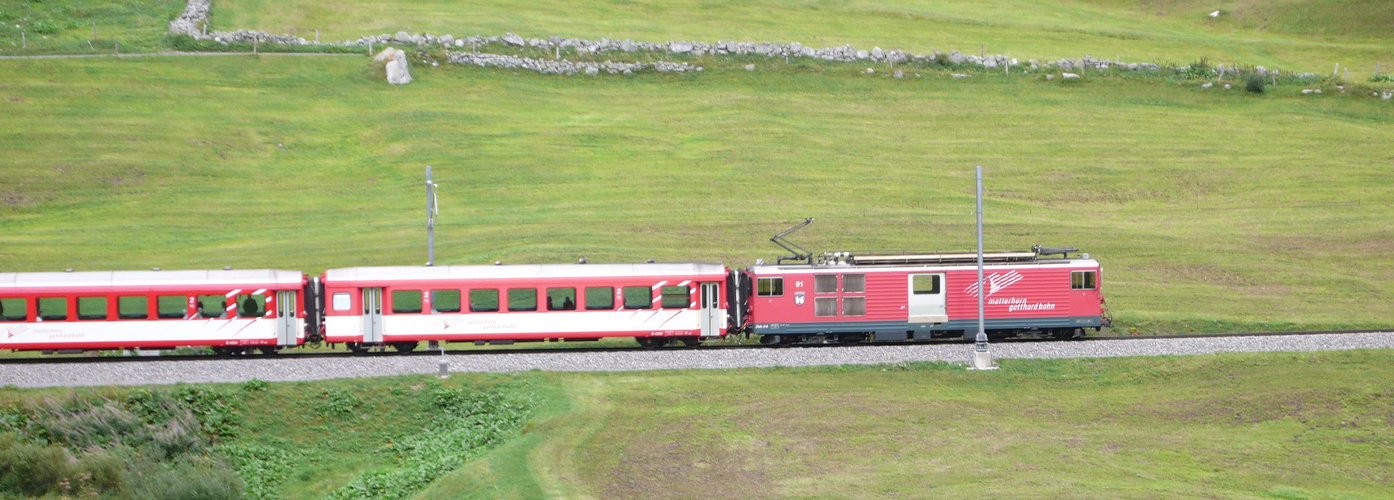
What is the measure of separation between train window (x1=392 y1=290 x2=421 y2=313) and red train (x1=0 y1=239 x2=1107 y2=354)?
42mm

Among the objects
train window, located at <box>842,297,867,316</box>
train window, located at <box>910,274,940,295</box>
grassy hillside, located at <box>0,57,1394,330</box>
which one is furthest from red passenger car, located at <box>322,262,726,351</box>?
grassy hillside, located at <box>0,57,1394,330</box>

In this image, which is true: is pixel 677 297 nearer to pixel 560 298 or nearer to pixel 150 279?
pixel 560 298

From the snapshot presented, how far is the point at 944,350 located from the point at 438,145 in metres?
31.5

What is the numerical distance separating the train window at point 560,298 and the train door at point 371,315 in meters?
5.00

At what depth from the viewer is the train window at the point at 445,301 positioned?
36156mm

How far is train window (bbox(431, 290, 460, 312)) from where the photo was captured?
36156 millimetres

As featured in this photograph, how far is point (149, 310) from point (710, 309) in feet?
54.2

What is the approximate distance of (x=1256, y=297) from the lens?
43625 mm

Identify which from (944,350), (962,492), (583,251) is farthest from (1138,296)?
(962,492)

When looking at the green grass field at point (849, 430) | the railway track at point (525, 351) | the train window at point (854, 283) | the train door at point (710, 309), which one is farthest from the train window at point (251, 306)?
the train window at point (854, 283)

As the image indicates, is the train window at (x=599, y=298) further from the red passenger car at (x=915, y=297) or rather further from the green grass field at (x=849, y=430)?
the green grass field at (x=849, y=430)

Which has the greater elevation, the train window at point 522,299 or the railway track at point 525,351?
the train window at point 522,299

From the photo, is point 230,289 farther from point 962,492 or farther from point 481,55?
point 481,55

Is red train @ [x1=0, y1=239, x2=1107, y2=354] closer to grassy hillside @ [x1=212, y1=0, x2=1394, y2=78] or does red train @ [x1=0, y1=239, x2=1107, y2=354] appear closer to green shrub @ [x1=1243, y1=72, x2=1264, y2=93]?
green shrub @ [x1=1243, y1=72, x2=1264, y2=93]
